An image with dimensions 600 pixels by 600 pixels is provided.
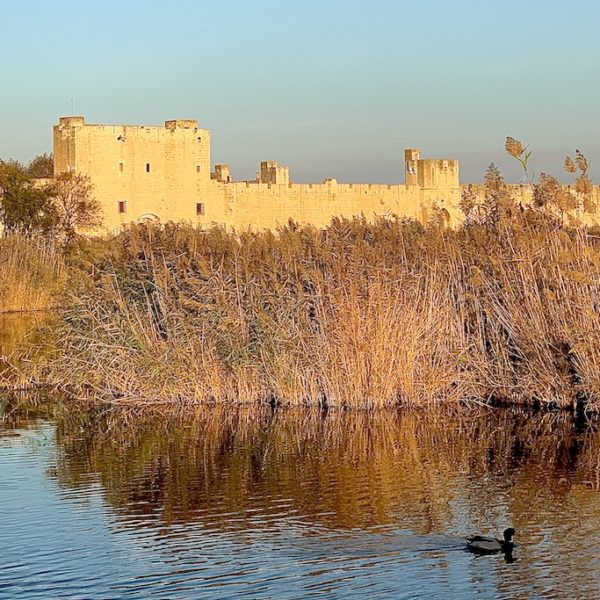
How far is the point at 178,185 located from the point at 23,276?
20.2 m

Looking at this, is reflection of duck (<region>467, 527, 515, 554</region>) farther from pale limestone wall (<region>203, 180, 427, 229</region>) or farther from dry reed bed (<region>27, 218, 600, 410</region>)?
pale limestone wall (<region>203, 180, 427, 229</region>)

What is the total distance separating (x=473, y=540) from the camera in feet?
20.7

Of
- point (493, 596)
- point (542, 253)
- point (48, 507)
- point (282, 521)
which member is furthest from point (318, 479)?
point (542, 253)

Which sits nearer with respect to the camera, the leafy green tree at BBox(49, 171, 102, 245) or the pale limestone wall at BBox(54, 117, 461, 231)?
the leafy green tree at BBox(49, 171, 102, 245)

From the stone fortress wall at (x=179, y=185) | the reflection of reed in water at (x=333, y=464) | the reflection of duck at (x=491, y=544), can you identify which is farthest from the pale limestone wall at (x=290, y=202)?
the reflection of duck at (x=491, y=544)

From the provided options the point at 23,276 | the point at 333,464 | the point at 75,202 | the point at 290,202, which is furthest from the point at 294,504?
the point at 290,202

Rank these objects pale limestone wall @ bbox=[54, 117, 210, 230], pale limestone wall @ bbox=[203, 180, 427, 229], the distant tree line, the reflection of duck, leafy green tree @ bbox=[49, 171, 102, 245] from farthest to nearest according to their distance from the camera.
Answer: pale limestone wall @ bbox=[203, 180, 427, 229]
pale limestone wall @ bbox=[54, 117, 210, 230]
leafy green tree @ bbox=[49, 171, 102, 245]
the distant tree line
the reflection of duck

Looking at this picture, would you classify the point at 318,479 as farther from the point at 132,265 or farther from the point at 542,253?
the point at 132,265

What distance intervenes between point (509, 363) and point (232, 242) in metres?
2.84

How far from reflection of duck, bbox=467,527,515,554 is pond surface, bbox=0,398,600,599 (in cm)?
7

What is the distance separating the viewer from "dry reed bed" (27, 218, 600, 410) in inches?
397

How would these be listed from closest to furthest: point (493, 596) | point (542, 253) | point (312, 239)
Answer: point (493, 596) → point (542, 253) → point (312, 239)

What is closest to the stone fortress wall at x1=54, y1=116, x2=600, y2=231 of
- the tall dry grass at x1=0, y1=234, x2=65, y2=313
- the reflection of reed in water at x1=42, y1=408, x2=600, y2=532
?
the tall dry grass at x1=0, y1=234, x2=65, y2=313

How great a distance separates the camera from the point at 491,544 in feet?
20.5
